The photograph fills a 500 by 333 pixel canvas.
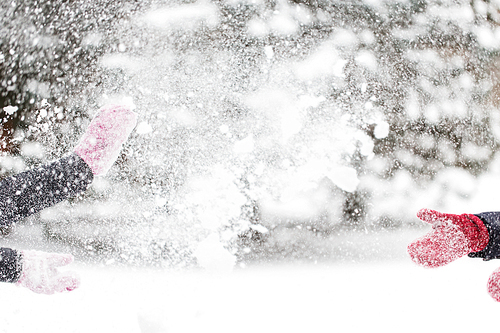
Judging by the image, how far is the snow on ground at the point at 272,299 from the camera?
629 mm

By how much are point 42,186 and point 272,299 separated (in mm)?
487

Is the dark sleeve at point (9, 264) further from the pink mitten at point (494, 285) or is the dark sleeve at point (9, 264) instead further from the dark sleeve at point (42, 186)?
the pink mitten at point (494, 285)

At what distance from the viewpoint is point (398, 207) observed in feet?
2.03

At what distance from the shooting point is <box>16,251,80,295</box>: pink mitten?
71 centimetres

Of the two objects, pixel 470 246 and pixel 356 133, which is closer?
pixel 356 133

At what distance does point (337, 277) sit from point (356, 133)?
0.27 m

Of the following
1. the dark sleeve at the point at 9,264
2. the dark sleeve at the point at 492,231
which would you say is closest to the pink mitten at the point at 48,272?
the dark sleeve at the point at 9,264

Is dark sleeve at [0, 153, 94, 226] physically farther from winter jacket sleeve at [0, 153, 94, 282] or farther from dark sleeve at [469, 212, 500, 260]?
dark sleeve at [469, 212, 500, 260]

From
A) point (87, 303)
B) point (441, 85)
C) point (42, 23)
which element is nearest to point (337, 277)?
point (441, 85)

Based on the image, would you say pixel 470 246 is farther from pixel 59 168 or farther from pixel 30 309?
pixel 30 309

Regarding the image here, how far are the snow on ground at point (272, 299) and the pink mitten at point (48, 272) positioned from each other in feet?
0.07

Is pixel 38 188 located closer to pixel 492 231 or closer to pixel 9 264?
pixel 9 264

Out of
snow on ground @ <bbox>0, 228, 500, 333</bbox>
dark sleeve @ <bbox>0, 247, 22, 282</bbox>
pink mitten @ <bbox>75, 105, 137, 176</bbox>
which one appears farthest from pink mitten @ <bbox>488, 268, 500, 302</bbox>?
dark sleeve @ <bbox>0, 247, 22, 282</bbox>

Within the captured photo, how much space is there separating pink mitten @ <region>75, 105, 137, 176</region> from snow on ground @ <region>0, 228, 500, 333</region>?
0.21m
